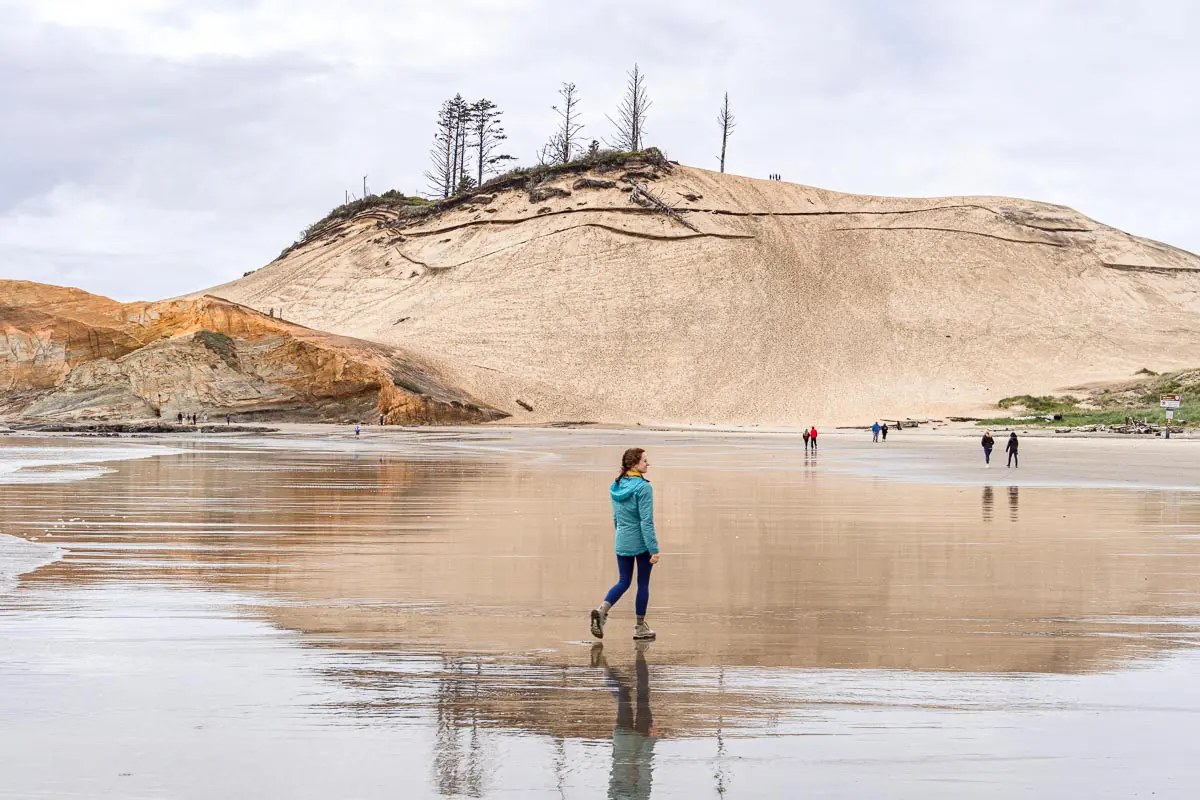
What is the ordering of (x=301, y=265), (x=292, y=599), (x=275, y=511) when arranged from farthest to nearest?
(x=301, y=265), (x=275, y=511), (x=292, y=599)

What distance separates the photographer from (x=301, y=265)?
339 feet

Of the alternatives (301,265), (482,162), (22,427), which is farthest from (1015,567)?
(482,162)

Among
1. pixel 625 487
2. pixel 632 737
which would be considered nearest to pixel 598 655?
pixel 625 487

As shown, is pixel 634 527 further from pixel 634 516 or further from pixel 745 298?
pixel 745 298

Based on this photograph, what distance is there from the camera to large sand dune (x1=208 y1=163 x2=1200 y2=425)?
7338 cm

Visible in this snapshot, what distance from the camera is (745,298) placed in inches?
3238

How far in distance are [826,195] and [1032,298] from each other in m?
18.1

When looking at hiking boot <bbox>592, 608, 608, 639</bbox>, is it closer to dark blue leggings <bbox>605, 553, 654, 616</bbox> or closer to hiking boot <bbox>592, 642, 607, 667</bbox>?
hiking boot <bbox>592, 642, 607, 667</bbox>

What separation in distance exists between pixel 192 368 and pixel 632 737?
57.5 m

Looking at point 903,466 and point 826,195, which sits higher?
point 826,195

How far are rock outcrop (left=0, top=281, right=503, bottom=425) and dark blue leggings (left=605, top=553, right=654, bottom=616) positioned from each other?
168 ft

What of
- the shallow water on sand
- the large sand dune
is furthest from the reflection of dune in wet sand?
the large sand dune

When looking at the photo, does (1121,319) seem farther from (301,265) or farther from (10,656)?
(10,656)

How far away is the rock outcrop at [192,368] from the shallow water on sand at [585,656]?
141ft
